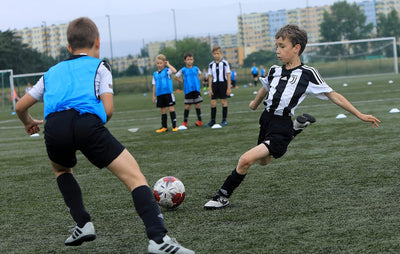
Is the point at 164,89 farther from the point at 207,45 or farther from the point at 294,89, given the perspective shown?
the point at 207,45

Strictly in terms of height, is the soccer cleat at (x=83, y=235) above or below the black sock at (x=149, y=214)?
below

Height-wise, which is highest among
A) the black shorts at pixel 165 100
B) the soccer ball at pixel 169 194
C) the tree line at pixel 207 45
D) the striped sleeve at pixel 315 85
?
the tree line at pixel 207 45

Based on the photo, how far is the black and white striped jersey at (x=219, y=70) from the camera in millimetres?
13750

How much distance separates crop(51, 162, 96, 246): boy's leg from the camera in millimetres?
3943

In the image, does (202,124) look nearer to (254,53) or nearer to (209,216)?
(209,216)

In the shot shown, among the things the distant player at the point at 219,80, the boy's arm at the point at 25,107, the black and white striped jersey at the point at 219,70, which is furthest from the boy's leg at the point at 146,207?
the black and white striped jersey at the point at 219,70

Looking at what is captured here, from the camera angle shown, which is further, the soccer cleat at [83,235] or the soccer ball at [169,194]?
the soccer ball at [169,194]

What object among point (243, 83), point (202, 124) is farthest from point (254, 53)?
point (202, 124)

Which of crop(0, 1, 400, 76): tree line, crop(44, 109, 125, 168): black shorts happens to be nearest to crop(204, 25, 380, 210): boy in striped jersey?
crop(44, 109, 125, 168): black shorts

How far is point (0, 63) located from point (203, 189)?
38192 millimetres

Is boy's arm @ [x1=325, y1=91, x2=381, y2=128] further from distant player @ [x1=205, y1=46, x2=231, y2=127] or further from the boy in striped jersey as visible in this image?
distant player @ [x1=205, y1=46, x2=231, y2=127]

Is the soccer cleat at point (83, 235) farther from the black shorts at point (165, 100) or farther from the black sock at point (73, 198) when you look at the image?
the black shorts at point (165, 100)

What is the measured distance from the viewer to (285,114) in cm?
521

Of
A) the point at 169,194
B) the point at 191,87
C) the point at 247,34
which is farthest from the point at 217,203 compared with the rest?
the point at 247,34
